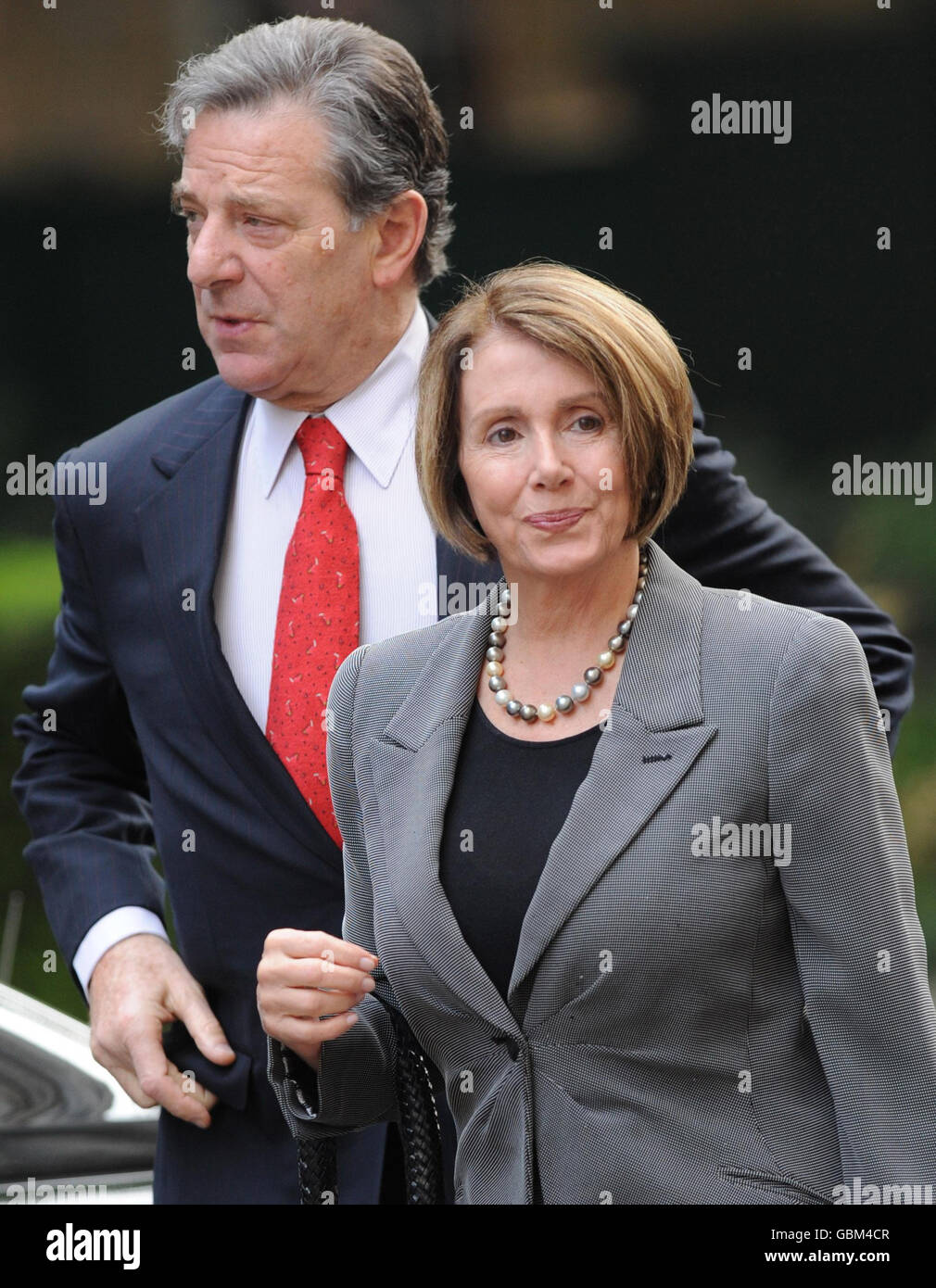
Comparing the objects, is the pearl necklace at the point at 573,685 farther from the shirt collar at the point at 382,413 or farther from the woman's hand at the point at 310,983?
the shirt collar at the point at 382,413

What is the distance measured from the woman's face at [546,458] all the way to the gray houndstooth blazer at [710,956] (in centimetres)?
12

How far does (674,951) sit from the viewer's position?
154cm

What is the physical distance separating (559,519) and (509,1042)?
0.51 meters

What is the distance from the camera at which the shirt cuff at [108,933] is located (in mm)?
2396

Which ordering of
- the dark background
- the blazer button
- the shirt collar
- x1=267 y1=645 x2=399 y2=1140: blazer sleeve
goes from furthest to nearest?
the dark background → the shirt collar → x1=267 y1=645 x2=399 y2=1140: blazer sleeve → the blazer button

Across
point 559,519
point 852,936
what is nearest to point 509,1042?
point 852,936

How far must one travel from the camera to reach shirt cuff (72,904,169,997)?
2.40 metres

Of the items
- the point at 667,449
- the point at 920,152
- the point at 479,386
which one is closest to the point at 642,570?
the point at 667,449

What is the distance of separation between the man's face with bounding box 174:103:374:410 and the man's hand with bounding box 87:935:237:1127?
82cm

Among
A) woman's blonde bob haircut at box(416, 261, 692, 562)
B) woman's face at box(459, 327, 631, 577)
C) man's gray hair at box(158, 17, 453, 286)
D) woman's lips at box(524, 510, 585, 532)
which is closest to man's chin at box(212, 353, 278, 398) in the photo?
man's gray hair at box(158, 17, 453, 286)

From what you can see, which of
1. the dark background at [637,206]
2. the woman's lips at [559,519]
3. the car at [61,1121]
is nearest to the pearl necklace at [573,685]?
the woman's lips at [559,519]

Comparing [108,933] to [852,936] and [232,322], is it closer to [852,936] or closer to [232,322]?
[232,322]

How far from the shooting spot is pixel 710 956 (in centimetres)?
154

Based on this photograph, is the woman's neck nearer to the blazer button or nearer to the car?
the blazer button
